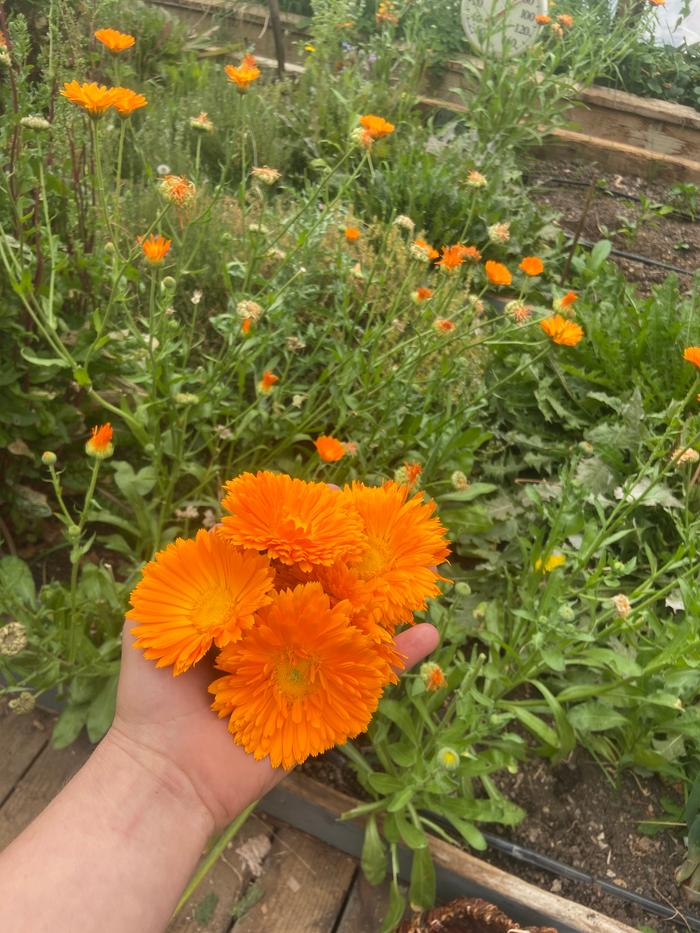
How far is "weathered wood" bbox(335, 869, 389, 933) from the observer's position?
1.64 metres

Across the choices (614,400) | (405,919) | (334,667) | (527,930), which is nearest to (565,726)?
(527,930)

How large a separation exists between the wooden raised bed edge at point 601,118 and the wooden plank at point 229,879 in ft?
11.6

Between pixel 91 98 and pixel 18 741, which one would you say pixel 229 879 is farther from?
pixel 91 98

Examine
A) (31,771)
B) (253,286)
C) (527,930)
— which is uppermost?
(253,286)

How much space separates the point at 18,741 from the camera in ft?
5.92

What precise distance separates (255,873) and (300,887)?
100 mm

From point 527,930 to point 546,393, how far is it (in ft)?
4.96

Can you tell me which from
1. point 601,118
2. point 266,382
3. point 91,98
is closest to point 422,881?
point 266,382

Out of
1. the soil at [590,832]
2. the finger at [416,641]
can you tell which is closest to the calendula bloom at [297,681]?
the finger at [416,641]

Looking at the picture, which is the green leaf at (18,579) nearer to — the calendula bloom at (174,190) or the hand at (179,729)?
the hand at (179,729)

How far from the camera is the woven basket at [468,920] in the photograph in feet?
4.86

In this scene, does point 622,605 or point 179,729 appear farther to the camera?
point 622,605

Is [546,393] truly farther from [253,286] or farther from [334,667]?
[334,667]

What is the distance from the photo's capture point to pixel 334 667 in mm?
929
